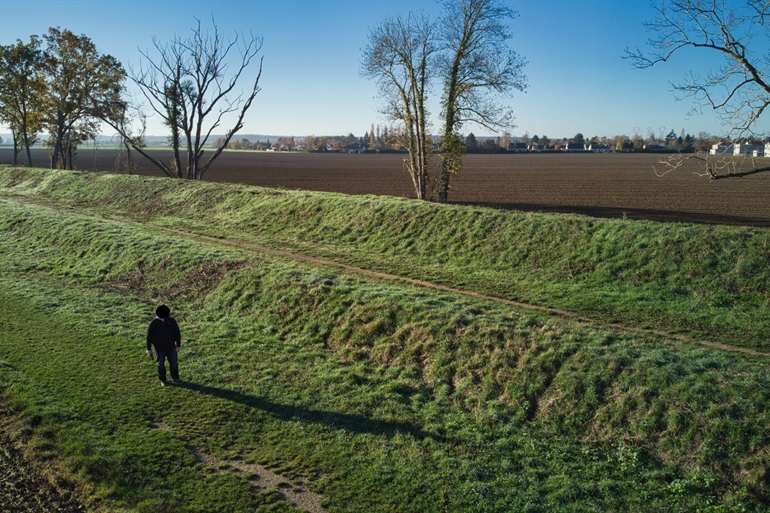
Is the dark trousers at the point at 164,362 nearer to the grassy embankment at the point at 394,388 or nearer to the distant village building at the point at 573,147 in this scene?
the grassy embankment at the point at 394,388

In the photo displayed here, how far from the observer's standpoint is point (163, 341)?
37.2 ft

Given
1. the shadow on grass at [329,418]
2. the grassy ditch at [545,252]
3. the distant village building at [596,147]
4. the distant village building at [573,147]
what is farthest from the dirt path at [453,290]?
the distant village building at [573,147]

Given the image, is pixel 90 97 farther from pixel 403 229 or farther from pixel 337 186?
pixel 403 229

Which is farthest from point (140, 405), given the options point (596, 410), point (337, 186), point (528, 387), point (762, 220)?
point (337, 186)

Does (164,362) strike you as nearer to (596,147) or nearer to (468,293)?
(468,293)

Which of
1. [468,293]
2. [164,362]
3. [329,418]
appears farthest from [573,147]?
[164,362]

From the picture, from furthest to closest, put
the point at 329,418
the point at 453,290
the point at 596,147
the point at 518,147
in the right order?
the point at 596,147 < the point at 518,147 < the point at 453,290 < the point at 329,418

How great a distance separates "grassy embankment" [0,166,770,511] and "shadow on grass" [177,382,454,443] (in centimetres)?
5

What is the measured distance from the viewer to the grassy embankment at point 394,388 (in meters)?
8.30

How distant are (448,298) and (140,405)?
817cm

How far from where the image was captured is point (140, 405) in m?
10.6

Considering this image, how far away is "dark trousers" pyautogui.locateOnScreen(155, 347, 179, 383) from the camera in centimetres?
1140

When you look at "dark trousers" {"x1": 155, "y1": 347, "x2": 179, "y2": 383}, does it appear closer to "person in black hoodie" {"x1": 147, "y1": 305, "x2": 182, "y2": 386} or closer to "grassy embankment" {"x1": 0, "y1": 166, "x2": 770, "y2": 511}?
"person in black hoodie" {"x1": 147, "y1": 305, "x2": 182, "y2": 386}

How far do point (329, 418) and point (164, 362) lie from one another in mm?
3942
